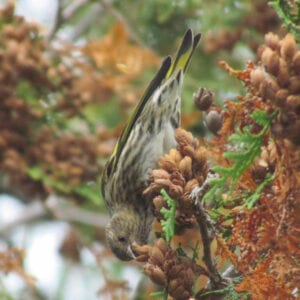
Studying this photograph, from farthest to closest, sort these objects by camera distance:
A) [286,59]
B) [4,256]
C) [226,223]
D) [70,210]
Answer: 1. [70,210]
2. [4,256]
3. [226,223]
4. [286,59]

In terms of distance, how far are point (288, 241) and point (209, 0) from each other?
3.85 m

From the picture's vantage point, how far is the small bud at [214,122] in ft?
9.53

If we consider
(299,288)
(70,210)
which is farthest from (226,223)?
(70,210)

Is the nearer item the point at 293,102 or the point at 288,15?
the point at 293,102

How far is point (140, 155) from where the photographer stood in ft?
15.6

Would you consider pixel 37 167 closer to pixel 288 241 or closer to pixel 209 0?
pixel 209 0

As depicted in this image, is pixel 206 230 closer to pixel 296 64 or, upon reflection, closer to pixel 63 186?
pixel 296 64

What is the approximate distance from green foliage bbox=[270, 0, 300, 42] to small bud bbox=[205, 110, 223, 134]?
404 mm

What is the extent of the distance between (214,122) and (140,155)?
1.86m

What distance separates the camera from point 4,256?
15.0ft

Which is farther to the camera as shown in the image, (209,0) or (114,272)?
(114,272)

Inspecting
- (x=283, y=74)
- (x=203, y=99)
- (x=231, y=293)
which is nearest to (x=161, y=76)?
(x=203, y=99)

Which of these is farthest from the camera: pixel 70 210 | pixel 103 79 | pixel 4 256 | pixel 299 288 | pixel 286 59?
pixel 70 210

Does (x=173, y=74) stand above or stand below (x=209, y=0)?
below
